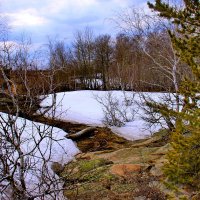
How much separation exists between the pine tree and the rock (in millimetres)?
6052

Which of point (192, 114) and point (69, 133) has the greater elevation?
point (192, 114)

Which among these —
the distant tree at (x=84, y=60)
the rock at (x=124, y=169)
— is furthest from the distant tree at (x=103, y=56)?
the rock at (x=124, y=169)

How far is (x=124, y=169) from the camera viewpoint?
34.9 ft

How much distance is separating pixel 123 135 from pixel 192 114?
1495 cm

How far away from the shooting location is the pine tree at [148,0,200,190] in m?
3.96

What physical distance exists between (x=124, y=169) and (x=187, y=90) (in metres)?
6.76

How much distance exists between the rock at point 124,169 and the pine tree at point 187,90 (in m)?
6.05

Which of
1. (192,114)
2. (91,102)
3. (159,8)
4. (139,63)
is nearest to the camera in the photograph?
(159,8)

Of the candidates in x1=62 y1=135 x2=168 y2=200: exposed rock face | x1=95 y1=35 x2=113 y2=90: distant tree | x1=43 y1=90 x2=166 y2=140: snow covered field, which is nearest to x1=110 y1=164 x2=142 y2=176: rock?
x1=62 y1=135 x2=168 y2=200: exposed rock face

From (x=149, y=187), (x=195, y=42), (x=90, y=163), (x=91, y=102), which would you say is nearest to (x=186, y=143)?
(x=195, y=42)

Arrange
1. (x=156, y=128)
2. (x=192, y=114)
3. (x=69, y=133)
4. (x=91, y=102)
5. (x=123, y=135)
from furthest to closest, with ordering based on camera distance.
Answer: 1. (x=91, y=102)
2. (x=156, y=128)
3. (x=123, y=135)
4. (x=69, y=133)
5. (x=192, y=114)

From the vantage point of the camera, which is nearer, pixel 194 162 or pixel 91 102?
pixel 194 162

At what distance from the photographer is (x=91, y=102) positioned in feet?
97.7

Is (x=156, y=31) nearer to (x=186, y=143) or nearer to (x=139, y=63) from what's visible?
(x=186, y=143)
